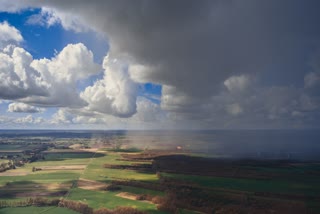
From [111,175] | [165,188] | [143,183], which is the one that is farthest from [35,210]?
[111,175]

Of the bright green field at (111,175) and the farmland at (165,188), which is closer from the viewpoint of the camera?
the farmland at (165,188)

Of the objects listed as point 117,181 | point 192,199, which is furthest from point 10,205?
point 192,199

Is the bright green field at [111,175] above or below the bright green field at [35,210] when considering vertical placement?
above

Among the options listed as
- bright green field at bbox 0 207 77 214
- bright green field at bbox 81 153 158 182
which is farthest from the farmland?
bright green field at bbox 0 207 77 214

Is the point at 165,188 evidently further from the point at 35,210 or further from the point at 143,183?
the point at 35,210

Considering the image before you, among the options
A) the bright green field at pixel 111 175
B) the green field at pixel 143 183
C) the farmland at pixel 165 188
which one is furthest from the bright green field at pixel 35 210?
the bright green field at pixel 111 175

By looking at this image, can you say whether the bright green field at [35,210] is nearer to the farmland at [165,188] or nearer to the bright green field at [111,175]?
the farmland at [165,188]

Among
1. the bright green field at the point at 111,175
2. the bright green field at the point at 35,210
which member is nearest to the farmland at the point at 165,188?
the bright green field at the point at 111,175

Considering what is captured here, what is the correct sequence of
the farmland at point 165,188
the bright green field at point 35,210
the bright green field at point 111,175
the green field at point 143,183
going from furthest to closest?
the bright green field at point 111,175, the green field at point 143,183, the farmland at point 165,188, the bright green field at point 35,210

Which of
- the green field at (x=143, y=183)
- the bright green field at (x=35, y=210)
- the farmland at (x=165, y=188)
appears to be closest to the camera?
the bright green field at (x=35, y=210)

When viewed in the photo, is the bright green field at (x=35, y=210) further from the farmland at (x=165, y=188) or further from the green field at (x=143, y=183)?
the farmland at (x=165, y=188)
